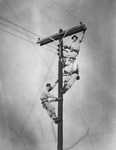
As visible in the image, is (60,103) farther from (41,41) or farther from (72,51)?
(41,41)

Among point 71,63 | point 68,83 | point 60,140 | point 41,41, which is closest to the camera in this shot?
point 60,140

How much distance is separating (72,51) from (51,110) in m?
1.66

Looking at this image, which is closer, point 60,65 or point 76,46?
point 60,65

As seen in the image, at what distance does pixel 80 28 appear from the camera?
573 cm

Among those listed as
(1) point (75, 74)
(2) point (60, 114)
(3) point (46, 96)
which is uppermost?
(1) point (75, 74)

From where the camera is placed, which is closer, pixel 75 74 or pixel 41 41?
pixel 75 74

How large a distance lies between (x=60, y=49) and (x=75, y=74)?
0.81 metres

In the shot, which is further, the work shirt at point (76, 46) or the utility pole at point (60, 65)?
the work shirt at point (76, 46)

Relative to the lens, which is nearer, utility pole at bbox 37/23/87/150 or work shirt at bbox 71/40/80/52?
utility pole at bbox 37/23/87/150

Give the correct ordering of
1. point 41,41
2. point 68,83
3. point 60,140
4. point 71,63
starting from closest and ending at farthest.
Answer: point 60,140 < point 68,83 < point 71,63 < point 41,41

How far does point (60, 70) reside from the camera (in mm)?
5340

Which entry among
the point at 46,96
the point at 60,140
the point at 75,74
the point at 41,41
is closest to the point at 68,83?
the point at 75,74

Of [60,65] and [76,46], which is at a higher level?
[76,46]

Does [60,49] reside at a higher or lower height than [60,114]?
higher
